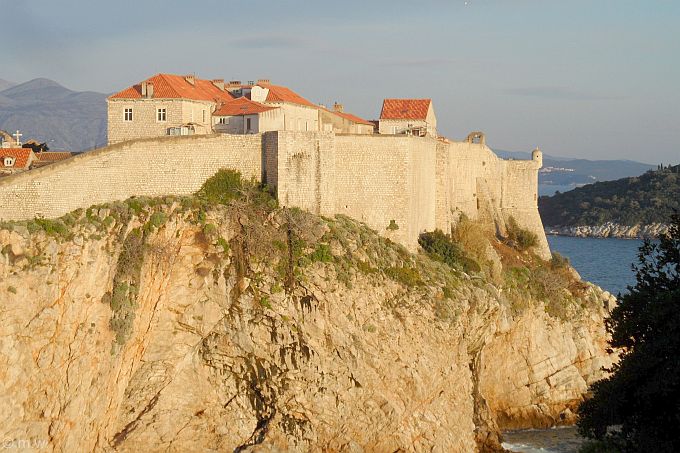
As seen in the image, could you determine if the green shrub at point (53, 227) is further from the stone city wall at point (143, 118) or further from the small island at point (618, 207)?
the small island at point (618, 207)

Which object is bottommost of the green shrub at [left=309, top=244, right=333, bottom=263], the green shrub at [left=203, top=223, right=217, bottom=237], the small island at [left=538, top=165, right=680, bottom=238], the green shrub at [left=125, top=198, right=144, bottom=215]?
the small island at [left=538, top=165, right=680, bottom=238]

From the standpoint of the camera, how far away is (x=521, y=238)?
43969 mm

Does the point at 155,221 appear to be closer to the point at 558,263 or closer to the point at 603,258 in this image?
the point at 558,263

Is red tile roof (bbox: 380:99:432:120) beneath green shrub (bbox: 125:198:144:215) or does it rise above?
above

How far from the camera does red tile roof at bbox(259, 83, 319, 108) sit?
38.5 metres

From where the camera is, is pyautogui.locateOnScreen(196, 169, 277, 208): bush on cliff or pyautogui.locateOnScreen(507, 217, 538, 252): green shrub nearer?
pyautogui.locateOnScreen(196, 169, 277, 208): bush on cliff

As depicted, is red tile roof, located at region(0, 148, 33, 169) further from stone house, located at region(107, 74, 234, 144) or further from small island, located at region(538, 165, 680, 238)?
small island, located at region(538, 165, 680, 238)

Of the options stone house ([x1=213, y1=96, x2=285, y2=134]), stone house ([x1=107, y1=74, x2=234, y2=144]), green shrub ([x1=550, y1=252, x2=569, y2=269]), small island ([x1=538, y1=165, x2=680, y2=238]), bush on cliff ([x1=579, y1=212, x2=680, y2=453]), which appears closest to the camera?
bush on cliff ([x1=579, y1=212, x2=680, y2=453])

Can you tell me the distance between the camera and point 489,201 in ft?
143

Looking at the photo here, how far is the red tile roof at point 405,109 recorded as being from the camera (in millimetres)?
41125

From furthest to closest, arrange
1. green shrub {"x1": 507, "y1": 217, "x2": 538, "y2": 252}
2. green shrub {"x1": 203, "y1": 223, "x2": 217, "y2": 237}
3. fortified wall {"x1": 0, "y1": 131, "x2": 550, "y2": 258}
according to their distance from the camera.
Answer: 1. green shrub {"x1": 507, "y1": 217, "x2": 538, "y2": 252}
2. green shrub {"x1": 203, "y1": 223, "x2": 217, "y2": 237}
3. fortified wall {"x1": 0, "y1": 131, "x2": 550, "y2": 258}

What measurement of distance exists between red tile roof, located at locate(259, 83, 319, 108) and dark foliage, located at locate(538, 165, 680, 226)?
81.4m

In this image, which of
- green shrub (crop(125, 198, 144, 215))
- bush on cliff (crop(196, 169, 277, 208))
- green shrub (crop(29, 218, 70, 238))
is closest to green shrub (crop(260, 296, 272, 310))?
bush on cliff (crop(196, 169, 277, 208))

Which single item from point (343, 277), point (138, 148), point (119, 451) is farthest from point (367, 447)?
point (138, 148)
